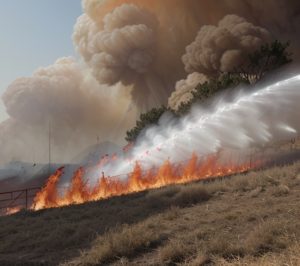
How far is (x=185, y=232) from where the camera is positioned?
895cm

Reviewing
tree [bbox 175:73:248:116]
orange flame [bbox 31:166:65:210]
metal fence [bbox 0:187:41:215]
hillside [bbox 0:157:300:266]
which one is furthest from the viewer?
tree [bbox 175:73:248:116]

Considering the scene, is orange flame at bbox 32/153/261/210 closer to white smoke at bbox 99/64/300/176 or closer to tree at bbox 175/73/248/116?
white smoke at bbox 99/64/300/176

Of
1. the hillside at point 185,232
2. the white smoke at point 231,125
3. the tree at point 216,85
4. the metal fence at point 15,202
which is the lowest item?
the hillside at point 185,232

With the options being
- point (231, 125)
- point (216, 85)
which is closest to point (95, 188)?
point (231, 125)

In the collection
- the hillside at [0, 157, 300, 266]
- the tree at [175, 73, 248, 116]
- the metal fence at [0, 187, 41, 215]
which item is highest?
the tree at [175, 73, 248, 116]

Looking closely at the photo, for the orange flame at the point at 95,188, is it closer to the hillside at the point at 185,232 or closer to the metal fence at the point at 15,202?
the metal fence at the point at 15,202

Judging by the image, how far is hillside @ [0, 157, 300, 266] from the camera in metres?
6.93

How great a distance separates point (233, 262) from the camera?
6.29m

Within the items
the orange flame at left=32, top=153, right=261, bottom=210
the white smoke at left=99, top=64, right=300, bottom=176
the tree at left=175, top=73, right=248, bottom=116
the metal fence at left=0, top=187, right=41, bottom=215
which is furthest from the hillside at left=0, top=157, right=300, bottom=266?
the tree at left=175, top=73, right=248, bottom=116

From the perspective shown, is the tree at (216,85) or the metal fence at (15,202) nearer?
the metal fence at (15,202)

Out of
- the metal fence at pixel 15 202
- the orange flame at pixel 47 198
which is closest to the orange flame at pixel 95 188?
the orange flame at pixel 47 198

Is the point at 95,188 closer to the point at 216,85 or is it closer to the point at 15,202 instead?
the point at 216,85

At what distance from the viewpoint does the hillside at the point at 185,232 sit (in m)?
6.93

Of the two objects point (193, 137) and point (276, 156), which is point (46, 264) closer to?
point (193, 137)
